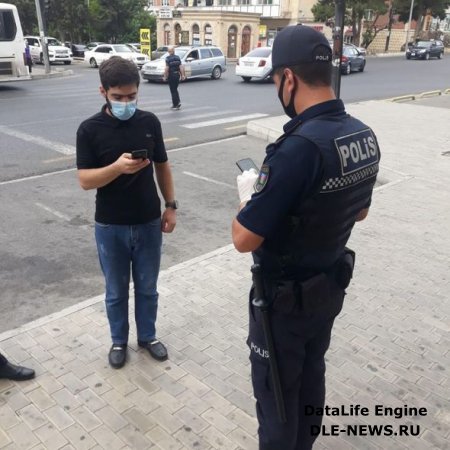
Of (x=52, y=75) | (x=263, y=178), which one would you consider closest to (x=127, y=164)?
(x=263, y=178)

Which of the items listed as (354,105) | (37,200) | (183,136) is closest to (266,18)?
(354,105)

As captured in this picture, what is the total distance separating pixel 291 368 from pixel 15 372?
6.23 ft

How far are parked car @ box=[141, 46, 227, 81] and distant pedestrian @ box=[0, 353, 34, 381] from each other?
2001 cm

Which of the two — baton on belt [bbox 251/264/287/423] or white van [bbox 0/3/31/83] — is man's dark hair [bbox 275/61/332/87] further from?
white van [bbox 0/3/31/83]

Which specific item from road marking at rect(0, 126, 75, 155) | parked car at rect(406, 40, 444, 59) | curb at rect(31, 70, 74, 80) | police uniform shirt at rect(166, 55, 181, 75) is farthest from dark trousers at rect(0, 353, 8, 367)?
parked car at rect(406, 40, 444, 59)

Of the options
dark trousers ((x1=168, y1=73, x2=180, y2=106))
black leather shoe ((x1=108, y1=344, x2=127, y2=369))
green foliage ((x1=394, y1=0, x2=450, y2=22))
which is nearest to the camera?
black leather shoe ((x1=108, y1=344, x2=127, y2=369))

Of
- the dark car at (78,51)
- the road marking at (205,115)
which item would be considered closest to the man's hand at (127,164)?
the road marking at (205,115)

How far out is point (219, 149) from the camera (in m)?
10.2

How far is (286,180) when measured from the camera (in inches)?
75.9

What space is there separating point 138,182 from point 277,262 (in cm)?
127

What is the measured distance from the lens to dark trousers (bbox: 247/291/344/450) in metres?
2.26

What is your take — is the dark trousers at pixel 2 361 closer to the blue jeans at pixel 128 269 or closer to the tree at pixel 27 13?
the blue jeans at pixel 128 269

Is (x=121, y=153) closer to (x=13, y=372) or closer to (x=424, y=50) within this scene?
(x=13, y=372)

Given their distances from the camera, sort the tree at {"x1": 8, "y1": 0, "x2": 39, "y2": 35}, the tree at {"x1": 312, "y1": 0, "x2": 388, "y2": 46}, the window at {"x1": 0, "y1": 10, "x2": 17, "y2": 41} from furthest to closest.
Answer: the tree at {"x1": 312, "y1": 0, "x2": 388, "y2": 46} → the tree at {"x1": 8, "y1": 0, "x2": 39, "y2": 35} → the window at {"x1": 0, "y1": 10, "x2": 17, "y2": 41}
